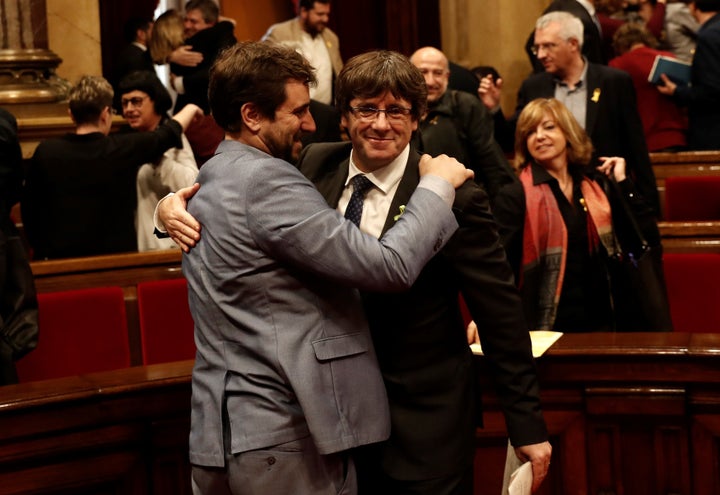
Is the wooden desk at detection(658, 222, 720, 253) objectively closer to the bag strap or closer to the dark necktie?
the bag strap

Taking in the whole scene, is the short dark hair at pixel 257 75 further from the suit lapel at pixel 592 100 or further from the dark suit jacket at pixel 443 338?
the suit lapel at pixel 592 100

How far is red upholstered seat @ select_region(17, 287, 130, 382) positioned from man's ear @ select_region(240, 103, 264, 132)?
1932 millimetres

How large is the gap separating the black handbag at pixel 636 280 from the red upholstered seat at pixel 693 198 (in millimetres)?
1718

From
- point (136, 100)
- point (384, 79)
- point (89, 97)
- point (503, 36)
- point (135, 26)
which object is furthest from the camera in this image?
point (503, 36)

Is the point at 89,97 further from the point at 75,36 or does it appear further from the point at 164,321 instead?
the point at 75,36

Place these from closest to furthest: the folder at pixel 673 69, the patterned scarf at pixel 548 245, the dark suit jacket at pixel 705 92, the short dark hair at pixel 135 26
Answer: the patterned scarf at pixel 548 245 < the dark suit jacket at pixel 705 92 < the folder at pixel 673 69 < the short dark hair at pixel 135 26

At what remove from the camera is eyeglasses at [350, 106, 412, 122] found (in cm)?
212

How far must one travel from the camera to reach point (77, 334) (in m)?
3.72

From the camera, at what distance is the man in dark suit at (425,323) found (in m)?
2.11

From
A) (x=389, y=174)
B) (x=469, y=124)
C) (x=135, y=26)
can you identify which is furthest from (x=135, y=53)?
(x=389, y=174)

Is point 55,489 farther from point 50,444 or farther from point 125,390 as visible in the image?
point 125,390

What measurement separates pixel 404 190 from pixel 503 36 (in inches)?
250

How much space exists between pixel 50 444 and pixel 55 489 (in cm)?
10

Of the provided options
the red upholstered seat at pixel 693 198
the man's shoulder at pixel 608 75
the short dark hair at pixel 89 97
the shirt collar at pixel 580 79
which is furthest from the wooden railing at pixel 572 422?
the red upholstered seat at pixel 693 198
